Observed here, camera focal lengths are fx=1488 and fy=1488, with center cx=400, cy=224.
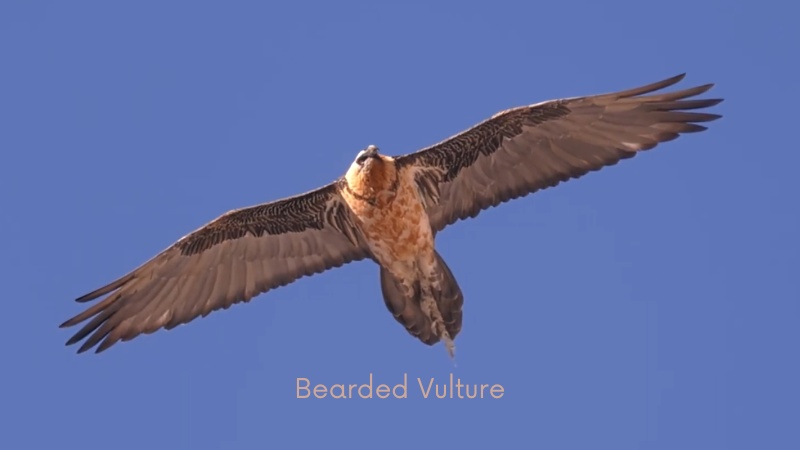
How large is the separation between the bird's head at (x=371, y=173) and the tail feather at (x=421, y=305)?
1.12m

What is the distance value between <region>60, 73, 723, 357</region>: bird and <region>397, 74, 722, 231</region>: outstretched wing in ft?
0.04

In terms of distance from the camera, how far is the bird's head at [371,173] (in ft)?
55.5

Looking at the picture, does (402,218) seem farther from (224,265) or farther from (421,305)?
(224,265)

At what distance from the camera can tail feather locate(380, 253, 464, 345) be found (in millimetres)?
17281

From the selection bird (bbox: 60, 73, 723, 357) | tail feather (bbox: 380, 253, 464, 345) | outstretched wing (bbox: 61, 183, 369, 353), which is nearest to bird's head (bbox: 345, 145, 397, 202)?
bird (bbox: 60, 73, 723, 357)

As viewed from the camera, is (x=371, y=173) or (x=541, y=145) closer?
(x=371, y=173)

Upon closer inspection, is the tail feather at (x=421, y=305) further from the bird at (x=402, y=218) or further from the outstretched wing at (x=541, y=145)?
the outstretched wing at (x=541, y=145)

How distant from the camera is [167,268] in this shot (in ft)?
60.4

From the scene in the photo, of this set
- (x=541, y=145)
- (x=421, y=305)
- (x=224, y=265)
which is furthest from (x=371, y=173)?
(x=224, y=265)

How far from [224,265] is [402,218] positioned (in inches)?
102

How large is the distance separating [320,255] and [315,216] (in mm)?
561

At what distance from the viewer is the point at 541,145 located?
17.5 m

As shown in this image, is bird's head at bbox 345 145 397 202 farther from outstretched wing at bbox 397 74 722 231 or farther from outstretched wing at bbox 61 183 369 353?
outstretched wing at bbox 61 183 369 353

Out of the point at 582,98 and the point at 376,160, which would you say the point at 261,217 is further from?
the point at 582,98
